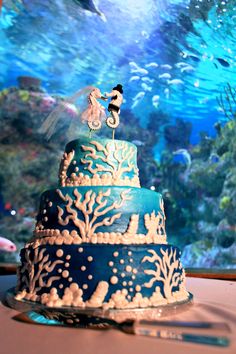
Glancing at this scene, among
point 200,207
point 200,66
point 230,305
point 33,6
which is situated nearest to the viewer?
point 230,305

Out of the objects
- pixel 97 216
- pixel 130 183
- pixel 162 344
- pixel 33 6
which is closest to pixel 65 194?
pixel 97 216

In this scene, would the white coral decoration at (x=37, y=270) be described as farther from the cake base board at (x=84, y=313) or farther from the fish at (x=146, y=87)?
the fish at (x=146, y=87)

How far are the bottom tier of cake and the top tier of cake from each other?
0.40 meters

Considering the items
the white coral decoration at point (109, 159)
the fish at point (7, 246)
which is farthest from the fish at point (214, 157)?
the white coral decoration at point (109, 159)

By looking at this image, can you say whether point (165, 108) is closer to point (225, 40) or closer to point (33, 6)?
point (225, 40)

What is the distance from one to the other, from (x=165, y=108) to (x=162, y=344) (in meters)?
10.9

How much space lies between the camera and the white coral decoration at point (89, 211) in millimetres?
1660

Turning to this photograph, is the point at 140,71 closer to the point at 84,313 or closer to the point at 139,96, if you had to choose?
the point at 139,96

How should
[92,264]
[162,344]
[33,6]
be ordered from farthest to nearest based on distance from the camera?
[33,6], [92,264], [162,344]

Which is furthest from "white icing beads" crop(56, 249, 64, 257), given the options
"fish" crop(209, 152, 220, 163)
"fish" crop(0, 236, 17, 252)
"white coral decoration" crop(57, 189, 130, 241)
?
"fish" crop(209, 152, 220, 163)

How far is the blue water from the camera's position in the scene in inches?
394

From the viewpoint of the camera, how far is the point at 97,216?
1.68 meters

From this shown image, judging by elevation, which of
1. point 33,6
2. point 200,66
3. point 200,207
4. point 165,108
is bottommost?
point 200,207

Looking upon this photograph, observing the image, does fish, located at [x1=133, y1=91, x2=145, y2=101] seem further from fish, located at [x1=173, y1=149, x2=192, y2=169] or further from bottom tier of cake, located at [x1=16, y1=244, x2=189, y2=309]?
bottom tier of cake, located at [x1=16, y1=244, x2=189, y2=309]
